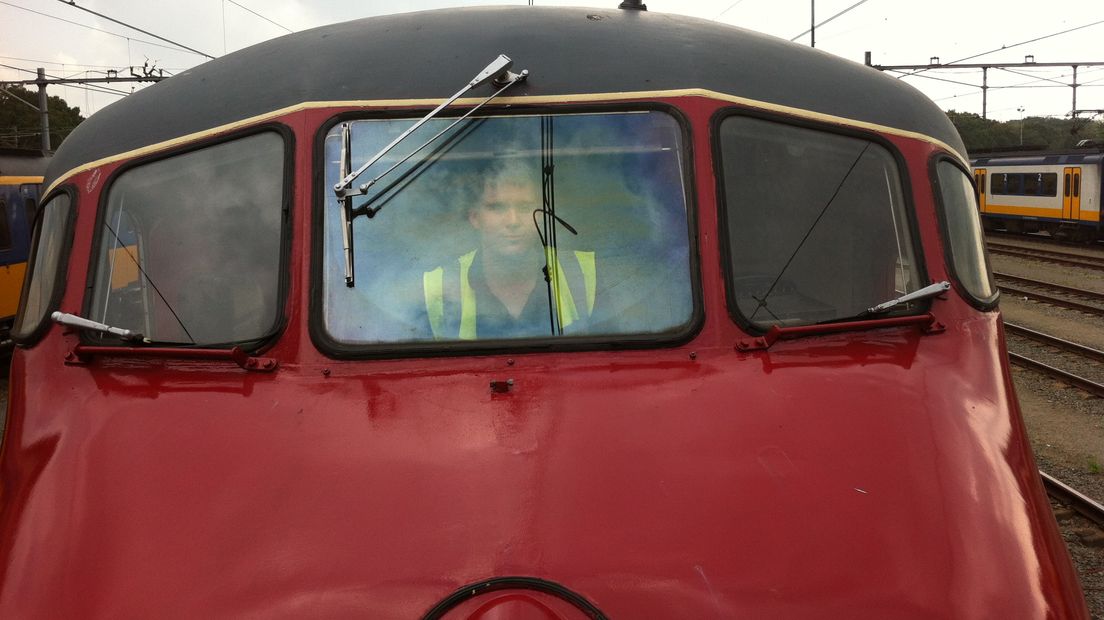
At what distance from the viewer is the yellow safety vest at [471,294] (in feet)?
9.48

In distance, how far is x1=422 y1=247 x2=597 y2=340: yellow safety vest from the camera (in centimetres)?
289

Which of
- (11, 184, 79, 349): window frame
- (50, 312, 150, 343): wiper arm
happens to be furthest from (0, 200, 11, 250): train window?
(50, 312, 150, 343): wiper arm

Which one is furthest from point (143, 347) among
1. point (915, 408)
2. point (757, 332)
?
point (915, 408)

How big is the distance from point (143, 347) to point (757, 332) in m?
1.76

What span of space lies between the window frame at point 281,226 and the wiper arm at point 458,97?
18cm

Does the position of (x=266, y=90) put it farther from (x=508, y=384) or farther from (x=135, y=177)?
(x=508, y=384)

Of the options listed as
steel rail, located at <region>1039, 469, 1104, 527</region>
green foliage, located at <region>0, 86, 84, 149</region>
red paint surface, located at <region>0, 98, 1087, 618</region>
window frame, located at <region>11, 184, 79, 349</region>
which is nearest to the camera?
red paint surface, located at <region>0, 98, 1087, 618</region>

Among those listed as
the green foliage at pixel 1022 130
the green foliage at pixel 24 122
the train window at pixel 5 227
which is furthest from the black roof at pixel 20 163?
the green foliage at pixel 1022 130

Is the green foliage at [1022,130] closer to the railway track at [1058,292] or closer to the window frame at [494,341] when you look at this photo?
the railway track at [1058,292]

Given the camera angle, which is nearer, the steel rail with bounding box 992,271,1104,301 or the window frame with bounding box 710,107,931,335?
the window frame with bounding box 710,107,931,335

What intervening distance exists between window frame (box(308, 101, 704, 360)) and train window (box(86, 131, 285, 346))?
0.12 m

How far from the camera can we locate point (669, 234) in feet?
9.83

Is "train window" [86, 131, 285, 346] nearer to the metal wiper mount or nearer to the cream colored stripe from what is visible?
the cream colored stripe

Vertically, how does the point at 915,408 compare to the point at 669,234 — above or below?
below
